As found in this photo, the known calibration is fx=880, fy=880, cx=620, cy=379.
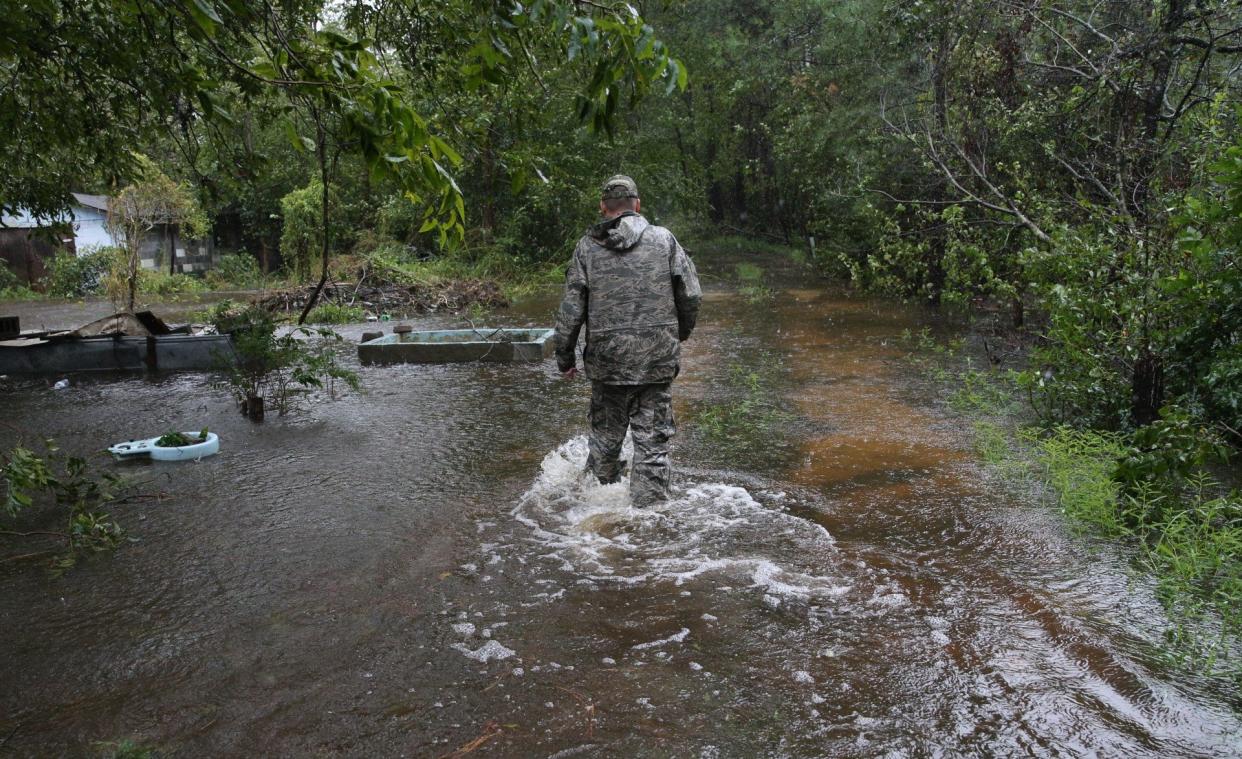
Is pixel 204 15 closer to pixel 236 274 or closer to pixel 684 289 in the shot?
pixel 684 289

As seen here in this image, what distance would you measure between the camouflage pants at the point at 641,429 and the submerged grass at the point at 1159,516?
2343 mm

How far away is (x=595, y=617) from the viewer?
394 centimetres

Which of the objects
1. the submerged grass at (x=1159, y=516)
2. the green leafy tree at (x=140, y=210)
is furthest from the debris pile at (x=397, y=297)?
the submerged grass at (x=1159, y=516)

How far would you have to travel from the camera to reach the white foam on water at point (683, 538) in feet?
14.3

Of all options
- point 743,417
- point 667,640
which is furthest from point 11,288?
point 667,640

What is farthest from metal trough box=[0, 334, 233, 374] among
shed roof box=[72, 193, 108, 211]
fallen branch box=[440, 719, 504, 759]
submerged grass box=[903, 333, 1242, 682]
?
shed roof box=[72, 193, 108, 211]

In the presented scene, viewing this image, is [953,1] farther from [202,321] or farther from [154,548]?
[202,321]

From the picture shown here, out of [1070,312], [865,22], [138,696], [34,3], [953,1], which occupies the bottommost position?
[138,696]

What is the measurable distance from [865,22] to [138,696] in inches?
671

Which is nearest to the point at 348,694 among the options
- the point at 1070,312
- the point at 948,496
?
the point at 948,496

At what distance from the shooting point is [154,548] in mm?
4977

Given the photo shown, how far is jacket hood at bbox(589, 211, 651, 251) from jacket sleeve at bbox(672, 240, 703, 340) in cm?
25

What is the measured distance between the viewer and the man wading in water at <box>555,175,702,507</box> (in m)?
5.37

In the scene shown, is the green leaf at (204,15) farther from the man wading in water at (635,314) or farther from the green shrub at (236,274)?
the green shrub at (236,274)
